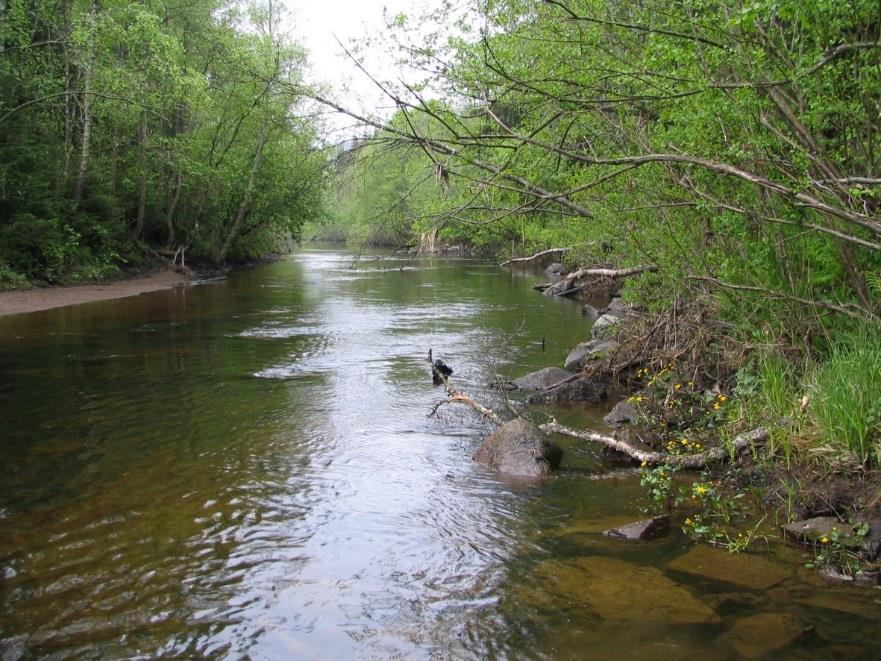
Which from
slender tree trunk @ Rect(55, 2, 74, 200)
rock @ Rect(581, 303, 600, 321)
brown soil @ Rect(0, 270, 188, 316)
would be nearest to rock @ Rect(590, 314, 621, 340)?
rock @ Rect(581, 303, 600, 321)

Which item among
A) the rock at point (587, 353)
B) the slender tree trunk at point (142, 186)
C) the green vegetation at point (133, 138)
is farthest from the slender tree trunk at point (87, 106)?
the rock at point (587, 353)

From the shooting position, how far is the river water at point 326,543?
16.0 feet

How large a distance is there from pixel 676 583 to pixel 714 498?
142cm

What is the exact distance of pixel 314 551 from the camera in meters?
6.29

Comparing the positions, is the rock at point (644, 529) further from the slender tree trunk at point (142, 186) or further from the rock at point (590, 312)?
the slender tree trunk at point (142, 186)

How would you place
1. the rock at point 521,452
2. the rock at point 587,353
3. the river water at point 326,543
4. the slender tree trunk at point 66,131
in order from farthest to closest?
the slender tree trunk at point 66,131 → the rock at point 587,353 → the rock at point 521,452 → the river water at point 326,543

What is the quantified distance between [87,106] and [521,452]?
22618 millimetres

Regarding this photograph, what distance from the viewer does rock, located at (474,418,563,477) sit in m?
8.15

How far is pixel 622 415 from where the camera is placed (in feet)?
33.4

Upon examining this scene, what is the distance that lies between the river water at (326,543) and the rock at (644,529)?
0.13 metres

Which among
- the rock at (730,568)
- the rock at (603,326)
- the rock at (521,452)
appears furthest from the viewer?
the rock at (603,326)

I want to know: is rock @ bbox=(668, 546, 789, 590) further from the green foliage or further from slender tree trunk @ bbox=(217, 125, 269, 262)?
slender tree trunk @ bbox=(217, 125, 269, 262)

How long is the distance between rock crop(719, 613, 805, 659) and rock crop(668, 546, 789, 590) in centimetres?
46

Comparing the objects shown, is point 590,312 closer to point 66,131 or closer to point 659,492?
point 659,492
